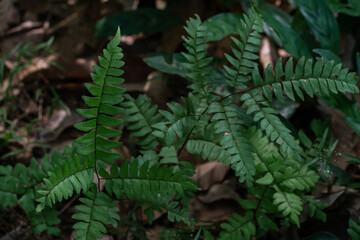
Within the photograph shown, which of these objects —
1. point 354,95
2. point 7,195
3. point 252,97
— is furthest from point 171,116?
point 354,95

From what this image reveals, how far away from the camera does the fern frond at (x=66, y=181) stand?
1367 mm

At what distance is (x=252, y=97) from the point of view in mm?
1510

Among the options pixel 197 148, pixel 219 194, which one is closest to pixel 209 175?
pixel 219 194

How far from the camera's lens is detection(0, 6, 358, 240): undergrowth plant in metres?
1.40

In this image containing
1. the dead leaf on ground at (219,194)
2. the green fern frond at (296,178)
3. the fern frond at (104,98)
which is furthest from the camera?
the dead leaf on ground at (219,194)

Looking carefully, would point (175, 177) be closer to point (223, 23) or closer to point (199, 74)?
point (199, 74)

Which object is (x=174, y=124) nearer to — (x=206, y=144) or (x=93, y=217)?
(x=206, y=144)

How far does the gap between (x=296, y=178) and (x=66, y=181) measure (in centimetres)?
96

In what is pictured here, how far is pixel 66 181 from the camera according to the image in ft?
4.67

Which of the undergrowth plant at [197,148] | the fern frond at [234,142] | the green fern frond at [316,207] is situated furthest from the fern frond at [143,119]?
the green fern frond at [316,207]

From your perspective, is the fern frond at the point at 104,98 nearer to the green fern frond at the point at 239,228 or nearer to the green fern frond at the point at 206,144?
the green fern frond at the point at 206,144

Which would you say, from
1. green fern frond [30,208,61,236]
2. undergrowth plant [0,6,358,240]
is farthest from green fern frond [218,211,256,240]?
green fern frond [30,208,61,236]

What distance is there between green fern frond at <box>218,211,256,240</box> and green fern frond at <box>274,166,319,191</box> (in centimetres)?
23

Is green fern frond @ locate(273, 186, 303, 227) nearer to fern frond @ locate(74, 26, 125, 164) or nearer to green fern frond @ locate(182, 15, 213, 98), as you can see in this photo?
green fern frond @ locate(182, 15, 213, 98)
